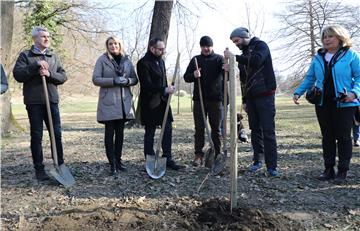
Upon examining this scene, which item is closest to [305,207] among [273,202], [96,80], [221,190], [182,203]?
[273,202]

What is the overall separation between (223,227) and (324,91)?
238cm

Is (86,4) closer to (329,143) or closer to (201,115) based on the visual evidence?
(201,115)

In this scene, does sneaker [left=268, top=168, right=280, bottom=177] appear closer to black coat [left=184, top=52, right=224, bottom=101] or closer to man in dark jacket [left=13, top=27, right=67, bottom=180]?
black coat [left=184, top=52, right=224, bottom=101]

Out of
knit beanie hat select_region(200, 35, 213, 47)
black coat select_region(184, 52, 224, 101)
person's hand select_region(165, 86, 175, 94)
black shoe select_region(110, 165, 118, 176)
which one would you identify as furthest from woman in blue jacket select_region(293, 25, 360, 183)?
black shoe select_region(110, 165, 118, 176)

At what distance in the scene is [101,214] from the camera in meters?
3.93

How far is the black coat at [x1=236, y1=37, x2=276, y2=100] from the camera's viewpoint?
16.3ft

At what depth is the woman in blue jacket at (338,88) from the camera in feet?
15.6

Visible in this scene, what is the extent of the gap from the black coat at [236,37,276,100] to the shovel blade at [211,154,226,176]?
975 mm

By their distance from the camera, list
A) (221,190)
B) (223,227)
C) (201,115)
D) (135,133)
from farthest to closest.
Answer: (135,133)
(201,115)
(221,190)
(223,227)

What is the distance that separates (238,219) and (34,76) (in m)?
3.07

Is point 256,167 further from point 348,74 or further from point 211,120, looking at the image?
point 348,74

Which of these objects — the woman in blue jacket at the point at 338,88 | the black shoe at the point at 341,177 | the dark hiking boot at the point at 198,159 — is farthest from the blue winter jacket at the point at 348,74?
the dark hiking boot at the point at 198,159

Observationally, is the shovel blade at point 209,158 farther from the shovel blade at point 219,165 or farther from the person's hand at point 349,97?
the person's hand at point 349,97

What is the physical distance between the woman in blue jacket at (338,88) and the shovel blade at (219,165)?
1396 mm
